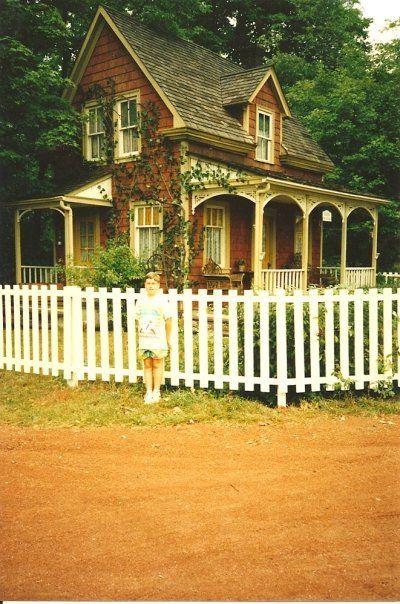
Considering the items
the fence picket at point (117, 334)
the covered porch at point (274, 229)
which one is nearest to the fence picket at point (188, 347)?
the fence picket at point (117, 334)

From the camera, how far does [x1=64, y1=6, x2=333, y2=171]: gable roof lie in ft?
50.3

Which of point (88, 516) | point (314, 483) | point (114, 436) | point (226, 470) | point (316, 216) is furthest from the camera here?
point (316, 216)

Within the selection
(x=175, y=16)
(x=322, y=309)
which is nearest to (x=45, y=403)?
(x=322, y=309)

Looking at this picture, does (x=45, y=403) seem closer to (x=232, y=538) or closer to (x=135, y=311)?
(x=135, y=311)

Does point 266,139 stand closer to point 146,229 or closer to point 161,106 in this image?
point 161,106

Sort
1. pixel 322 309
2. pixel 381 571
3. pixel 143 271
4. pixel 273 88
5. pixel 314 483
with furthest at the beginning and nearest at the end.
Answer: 1. pixel 273 88
2. pixel 143 271
3. pixel 322 309
4. pixel 314 483
5. pixel 381 571

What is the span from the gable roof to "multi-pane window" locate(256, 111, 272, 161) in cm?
84

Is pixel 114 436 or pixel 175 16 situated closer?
pixel 114 436

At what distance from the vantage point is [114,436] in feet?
17.9

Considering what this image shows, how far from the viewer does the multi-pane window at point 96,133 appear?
1727 cm

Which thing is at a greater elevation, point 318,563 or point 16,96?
point 16,96

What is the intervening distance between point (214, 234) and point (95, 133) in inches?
206

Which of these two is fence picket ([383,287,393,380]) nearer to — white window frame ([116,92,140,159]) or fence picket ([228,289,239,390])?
fence picket ([228,289,239,390])

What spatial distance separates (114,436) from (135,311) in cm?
177
